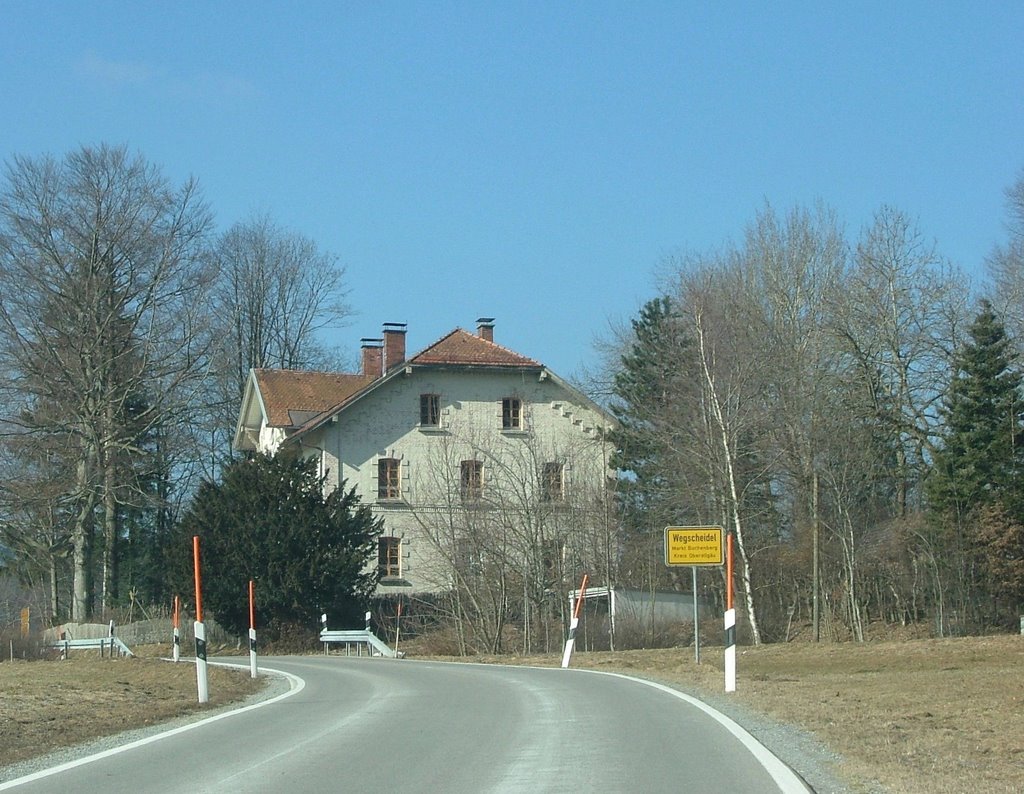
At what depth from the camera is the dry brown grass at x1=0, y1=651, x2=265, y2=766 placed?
12.7 metres

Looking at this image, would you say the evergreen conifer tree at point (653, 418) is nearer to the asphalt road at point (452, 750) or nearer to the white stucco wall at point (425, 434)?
the white stucco wall at point (425, 434)

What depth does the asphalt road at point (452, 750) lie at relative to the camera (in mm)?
9016

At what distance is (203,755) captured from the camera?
1074 centimetres

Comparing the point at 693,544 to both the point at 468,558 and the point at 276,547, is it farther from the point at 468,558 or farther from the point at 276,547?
the point at 276,547

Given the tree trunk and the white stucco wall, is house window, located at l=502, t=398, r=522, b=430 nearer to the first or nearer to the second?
the white stucco wall

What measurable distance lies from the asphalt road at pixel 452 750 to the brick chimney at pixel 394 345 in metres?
38.3

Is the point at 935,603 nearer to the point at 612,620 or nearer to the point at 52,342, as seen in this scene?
the point at 612,620

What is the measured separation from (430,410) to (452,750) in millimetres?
41125

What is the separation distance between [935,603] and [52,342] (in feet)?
92.4

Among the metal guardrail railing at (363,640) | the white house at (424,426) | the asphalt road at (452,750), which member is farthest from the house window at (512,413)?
the asphalt road at (452,750)

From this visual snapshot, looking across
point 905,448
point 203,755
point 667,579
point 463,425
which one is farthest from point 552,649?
point 203,755

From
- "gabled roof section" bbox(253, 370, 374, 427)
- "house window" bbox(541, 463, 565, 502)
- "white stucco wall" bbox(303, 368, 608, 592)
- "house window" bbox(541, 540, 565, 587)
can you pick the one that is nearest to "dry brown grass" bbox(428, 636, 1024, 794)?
"house window" bbox(541, 540, 565, 587)

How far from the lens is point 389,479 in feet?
169

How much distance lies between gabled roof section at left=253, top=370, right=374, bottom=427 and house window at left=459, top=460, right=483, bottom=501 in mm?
5863
